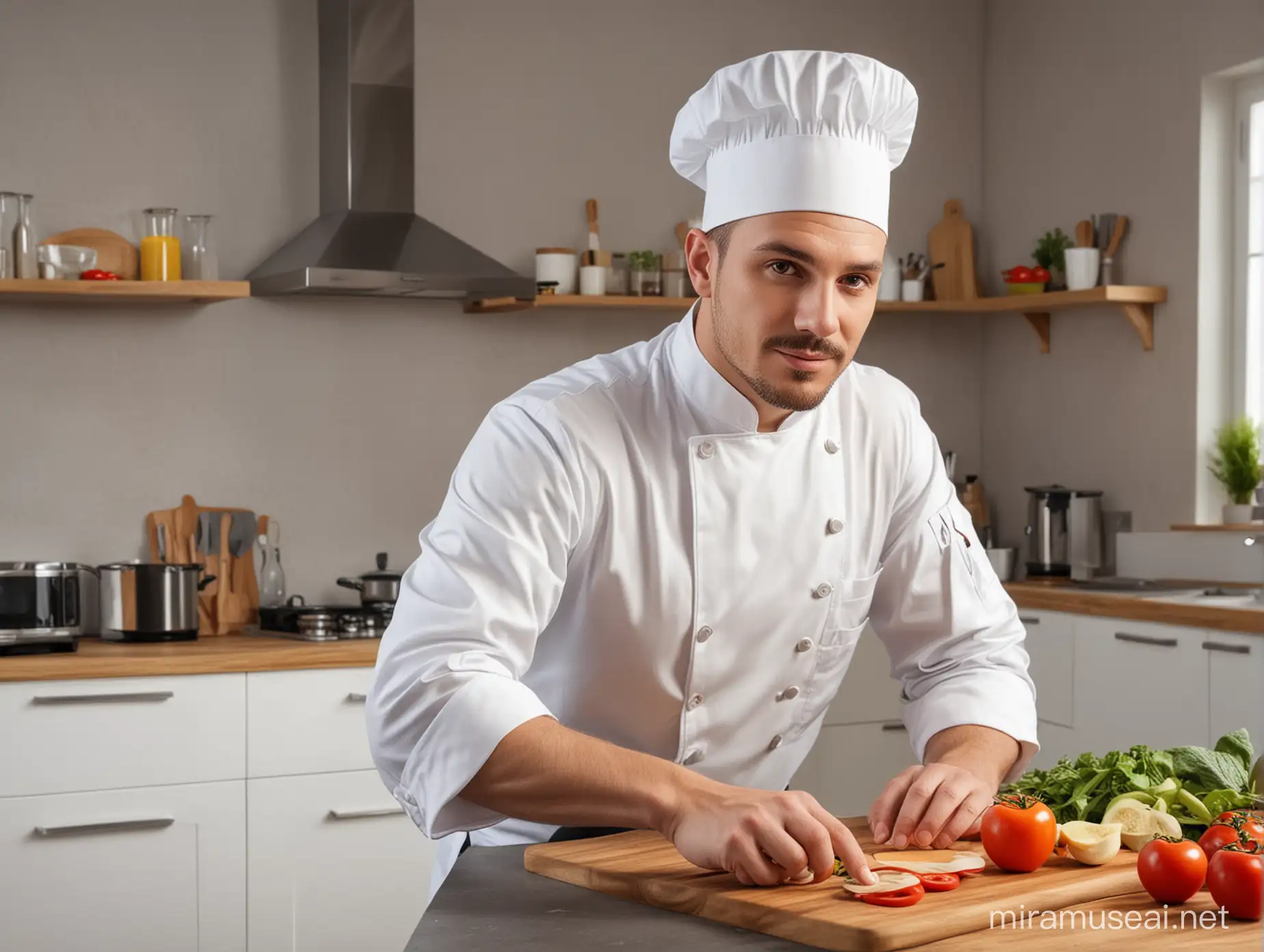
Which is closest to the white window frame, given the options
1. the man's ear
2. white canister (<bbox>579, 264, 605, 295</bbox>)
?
white canister (<bbox>579, 264, 605, 295</bbox>)

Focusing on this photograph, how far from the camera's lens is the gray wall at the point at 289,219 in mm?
3488

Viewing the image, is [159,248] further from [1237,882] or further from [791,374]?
[1237,882]

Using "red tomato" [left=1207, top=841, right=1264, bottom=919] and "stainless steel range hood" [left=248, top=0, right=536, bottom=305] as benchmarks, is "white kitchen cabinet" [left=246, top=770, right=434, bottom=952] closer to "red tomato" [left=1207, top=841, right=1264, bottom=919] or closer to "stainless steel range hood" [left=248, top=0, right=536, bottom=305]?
"stainless steel range hood" [left=248, top=0, right=536, bottom=305]

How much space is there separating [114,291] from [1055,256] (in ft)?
8.35

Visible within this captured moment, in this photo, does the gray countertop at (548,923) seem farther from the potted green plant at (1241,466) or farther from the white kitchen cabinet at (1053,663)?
the potted green plant at (1241,466)

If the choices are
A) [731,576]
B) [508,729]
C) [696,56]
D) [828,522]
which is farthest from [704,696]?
[696,56]

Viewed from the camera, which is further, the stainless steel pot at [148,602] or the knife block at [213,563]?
the knife block at [213,563]

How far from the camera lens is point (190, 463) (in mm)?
3619

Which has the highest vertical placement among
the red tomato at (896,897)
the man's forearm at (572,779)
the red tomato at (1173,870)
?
the man's forearm at (572,779)

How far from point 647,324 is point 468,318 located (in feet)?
1.84

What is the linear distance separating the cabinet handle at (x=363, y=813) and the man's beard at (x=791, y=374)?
6.14 ft

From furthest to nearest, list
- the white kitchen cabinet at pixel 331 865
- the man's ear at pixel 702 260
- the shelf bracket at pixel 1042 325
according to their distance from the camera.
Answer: the shelf bracket at pixel 1042 325 → the white kitchen cabinet at pixel 331 865 → the man's ear at pixel 702 260

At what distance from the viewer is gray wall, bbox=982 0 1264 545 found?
3773 millimetres

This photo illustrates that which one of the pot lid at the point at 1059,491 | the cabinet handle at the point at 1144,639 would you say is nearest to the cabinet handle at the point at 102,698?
the cabinet handle at the point at 1144,639
